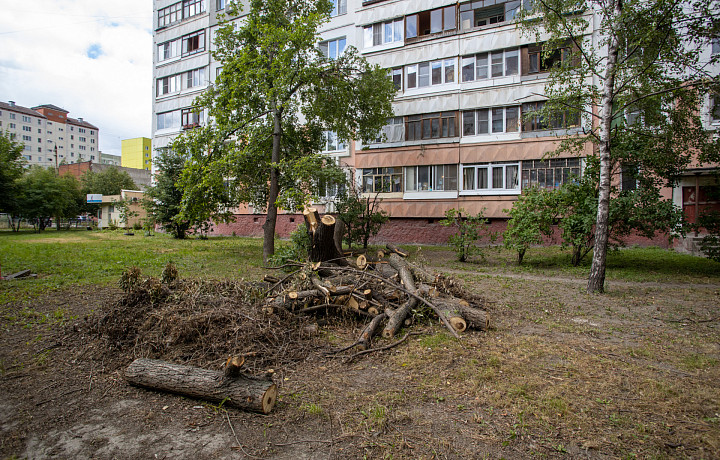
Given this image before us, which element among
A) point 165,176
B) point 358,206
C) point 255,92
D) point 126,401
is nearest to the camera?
point 126,401

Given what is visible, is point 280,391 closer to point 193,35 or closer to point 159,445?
point 159,445

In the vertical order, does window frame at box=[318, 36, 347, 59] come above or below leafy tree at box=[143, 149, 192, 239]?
above

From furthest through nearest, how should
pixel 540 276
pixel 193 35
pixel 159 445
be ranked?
1. pixel 193 35
2. pixel 540 276
3. pixel 159 445

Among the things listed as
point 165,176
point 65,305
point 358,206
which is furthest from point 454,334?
point 165,176

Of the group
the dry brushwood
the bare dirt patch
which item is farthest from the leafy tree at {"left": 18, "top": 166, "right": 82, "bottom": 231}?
the bare dirt patch

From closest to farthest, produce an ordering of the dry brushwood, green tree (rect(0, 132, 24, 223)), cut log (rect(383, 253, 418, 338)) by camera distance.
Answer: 1. the dry brushwood
2. cut log (rect(383, 253, 418, 338))
3. green tree (rect(0, 132, 24, 223))

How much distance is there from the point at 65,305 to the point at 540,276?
41.1ft

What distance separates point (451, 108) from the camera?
76.8ft

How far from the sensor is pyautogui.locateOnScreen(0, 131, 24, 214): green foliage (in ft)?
108

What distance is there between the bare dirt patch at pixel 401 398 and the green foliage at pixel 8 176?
3554 centimetres

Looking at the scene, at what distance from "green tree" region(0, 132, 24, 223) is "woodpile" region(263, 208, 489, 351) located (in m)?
37.8

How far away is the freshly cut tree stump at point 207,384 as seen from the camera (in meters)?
3.77

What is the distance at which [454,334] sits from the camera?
19.4 feet

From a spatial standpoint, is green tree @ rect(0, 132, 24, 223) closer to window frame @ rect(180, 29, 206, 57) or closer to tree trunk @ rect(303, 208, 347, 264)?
window frame @ rect(180, 29, 206, 57)
